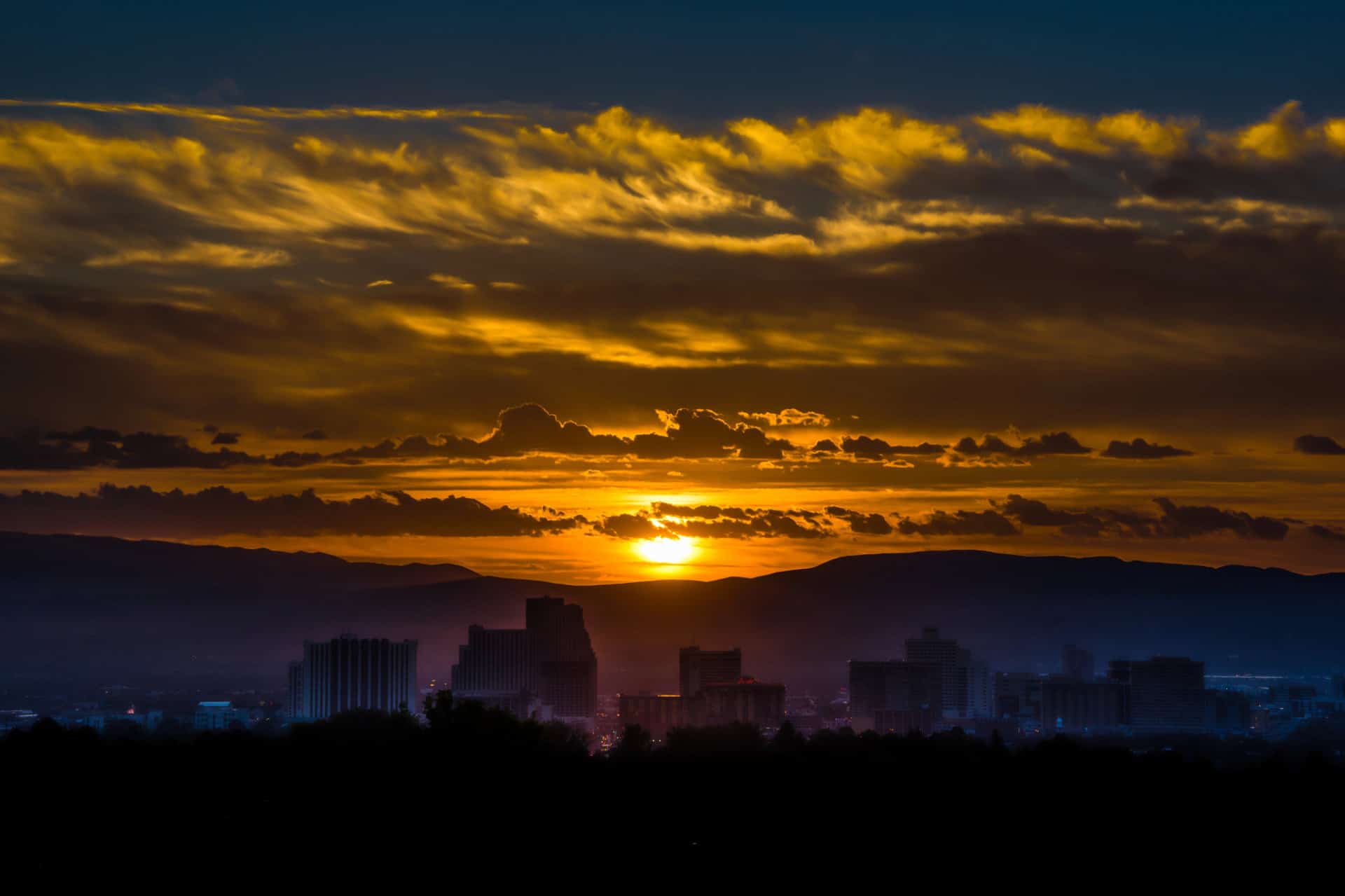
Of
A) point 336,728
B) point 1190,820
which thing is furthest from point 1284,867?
point 336,728

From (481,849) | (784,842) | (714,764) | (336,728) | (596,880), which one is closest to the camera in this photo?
(596,880)

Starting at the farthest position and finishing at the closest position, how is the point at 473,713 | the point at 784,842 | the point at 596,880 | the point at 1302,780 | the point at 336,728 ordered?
1. the point at 336,728
2. the point at 473,713
3. the point at 1302,780
4. the point at 784,842
5. the point at 596,880

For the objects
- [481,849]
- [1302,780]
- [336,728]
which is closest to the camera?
[481,849]

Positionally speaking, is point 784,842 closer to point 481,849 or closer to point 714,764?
point 481,849

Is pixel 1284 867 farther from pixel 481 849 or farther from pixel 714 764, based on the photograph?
pixel 714 764

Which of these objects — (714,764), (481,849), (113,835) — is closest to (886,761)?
(714,764)

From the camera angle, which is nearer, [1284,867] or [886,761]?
A: [1284,867]

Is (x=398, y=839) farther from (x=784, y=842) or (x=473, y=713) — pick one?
(x=473, y=713)

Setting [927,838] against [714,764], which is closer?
[927,838]

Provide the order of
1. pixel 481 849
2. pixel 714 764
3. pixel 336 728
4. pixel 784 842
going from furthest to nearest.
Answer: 1. pixel 336 728
2. pixel 714 764
3. pixel 784 842
4. pixel 481 849
